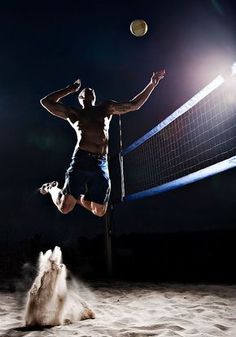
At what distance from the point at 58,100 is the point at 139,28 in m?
1.91

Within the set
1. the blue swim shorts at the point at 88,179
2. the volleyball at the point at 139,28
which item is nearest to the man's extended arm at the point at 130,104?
the blue swim shorts at the point at 88,179

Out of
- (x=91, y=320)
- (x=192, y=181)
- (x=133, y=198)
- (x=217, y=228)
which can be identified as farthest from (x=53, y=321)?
(x=217, y=228)

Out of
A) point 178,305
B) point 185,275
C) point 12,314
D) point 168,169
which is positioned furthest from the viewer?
point 185,275

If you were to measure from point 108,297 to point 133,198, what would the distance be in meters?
2.15

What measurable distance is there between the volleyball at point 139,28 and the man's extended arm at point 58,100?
160 centimetres

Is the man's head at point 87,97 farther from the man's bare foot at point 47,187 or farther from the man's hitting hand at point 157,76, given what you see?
the man's bare foot at point 47,187

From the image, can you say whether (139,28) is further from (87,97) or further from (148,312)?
(148,312)

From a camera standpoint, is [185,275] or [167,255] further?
[167,255]

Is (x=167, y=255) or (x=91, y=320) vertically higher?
(x=167, y=255)

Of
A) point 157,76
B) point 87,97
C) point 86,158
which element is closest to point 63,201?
point 86,158

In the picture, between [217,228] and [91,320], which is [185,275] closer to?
[91,320]

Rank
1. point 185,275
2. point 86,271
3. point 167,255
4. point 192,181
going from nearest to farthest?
point 192,181
point 185,275
point 86,271
point 167,255

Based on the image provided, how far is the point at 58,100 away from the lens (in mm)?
4539

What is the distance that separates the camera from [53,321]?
11.6 feet
